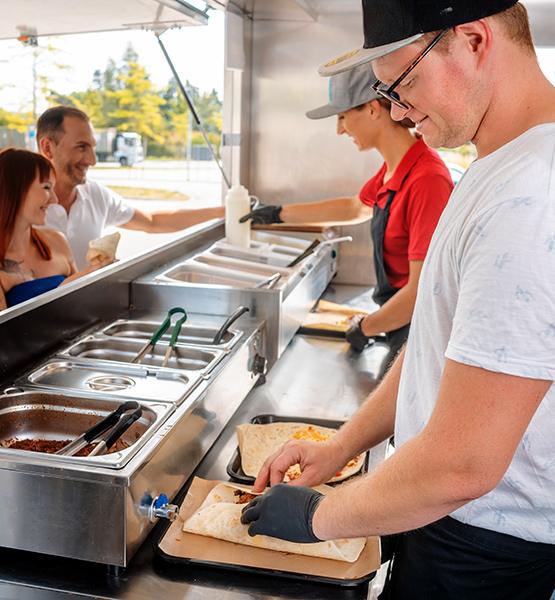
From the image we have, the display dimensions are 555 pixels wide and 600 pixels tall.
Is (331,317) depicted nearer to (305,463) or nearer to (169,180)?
(305,463)

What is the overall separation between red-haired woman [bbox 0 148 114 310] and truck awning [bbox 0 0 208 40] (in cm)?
44

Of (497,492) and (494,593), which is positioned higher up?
(497,492)

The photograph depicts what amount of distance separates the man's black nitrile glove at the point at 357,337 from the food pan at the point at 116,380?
1.03 metres

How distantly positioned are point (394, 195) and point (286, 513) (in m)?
1.39

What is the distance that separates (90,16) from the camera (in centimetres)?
222

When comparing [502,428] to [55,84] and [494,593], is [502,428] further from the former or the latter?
[55,84]

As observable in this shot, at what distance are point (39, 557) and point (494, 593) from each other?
2.58ft

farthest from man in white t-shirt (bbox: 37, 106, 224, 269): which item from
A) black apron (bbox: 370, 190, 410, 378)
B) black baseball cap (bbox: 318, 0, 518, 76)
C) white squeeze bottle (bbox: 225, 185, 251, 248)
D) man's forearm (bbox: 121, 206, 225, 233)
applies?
black baseball cap (bbox: 318, 0, 518, 76)

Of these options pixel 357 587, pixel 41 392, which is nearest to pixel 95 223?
pixel 41 392

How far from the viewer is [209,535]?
110 cm

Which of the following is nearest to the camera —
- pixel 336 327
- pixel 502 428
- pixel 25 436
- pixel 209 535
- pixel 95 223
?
pixel 502 428

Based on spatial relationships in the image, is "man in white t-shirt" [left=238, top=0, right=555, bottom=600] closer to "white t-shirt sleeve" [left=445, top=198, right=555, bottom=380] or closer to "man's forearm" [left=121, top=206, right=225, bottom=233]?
"white t-shirt sleeve" [left=445, top=198, right=555, bottom=380]

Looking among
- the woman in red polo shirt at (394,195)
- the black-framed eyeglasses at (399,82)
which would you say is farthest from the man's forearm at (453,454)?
the woman in red polo shirt at (394,195)

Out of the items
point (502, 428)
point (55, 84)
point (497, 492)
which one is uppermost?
point (55, 84)
